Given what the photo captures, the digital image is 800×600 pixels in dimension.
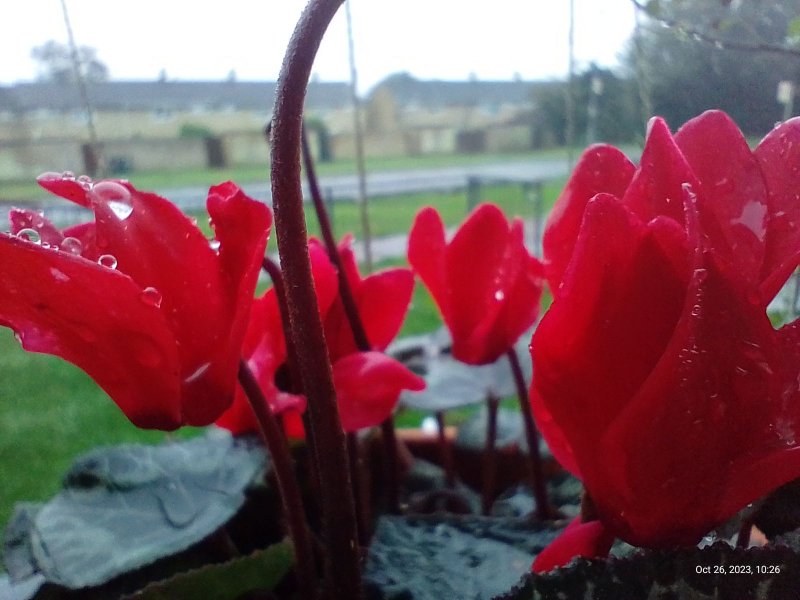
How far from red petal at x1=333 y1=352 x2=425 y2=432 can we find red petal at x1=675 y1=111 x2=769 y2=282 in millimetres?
124

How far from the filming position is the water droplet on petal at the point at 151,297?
19 cm

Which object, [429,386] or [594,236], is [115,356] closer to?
[594,236]

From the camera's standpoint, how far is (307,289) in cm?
19

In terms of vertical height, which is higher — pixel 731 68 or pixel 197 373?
pixel 731 68

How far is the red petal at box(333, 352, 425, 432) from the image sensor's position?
0.89 ft

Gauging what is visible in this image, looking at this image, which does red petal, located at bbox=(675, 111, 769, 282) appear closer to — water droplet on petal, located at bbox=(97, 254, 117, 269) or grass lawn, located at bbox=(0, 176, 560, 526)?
water droplet on petal, located at bbox=(97, 254, 117, 269)

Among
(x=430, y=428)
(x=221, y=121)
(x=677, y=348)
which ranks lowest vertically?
(x=430, y=428)

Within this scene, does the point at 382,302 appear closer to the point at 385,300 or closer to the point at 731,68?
the point at 385,300

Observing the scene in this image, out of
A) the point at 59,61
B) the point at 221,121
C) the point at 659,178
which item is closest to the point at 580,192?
the point at 659,178

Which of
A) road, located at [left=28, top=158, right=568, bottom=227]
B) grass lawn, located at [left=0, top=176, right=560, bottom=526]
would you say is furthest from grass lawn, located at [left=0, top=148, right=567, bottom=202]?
grass lawn, located at [left=0, top=176, right=560, bottom=526]

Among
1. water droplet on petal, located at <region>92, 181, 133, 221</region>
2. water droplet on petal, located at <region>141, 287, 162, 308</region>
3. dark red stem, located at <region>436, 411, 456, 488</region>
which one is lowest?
dark red stem, located at <region>436, 411, 456, 488</region>

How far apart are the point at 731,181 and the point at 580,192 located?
4cm

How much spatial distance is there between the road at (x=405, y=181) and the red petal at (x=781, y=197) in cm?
44

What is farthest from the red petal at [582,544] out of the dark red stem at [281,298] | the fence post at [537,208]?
the fence post at [537,208]
